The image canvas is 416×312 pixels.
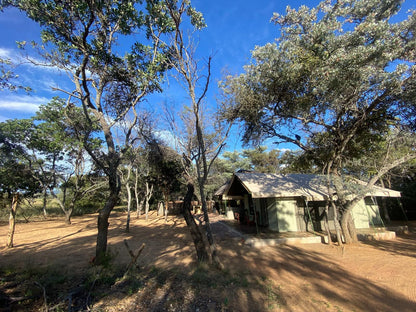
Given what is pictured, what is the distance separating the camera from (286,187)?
10.4 m

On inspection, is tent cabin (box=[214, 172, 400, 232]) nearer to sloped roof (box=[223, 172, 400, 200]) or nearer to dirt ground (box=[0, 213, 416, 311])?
sloped roof (box=[223, 172, 400, 200])

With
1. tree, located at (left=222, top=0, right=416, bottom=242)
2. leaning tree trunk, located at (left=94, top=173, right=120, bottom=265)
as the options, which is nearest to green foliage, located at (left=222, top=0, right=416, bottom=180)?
tree, located at (left=222, top=0, right=416, bottom=242)

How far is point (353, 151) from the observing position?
33.7 ft

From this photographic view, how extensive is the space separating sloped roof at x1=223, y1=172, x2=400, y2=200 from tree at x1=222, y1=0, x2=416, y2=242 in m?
1.63

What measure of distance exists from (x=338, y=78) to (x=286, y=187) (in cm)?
584

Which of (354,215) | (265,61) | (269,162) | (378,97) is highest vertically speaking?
(269,162)

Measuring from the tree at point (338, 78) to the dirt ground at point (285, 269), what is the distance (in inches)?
90.7

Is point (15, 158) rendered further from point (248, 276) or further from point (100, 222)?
point (248, 276)

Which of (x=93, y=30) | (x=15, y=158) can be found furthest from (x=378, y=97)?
(x=15, y=158)

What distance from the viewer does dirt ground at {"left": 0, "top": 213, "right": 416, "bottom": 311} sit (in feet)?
12.6

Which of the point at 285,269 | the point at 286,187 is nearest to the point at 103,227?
the point at 285,269

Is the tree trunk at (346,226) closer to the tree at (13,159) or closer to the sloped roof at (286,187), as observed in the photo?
the sloped roof at (286,187)

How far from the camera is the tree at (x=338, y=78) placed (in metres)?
6.35

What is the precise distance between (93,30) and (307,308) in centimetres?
931
